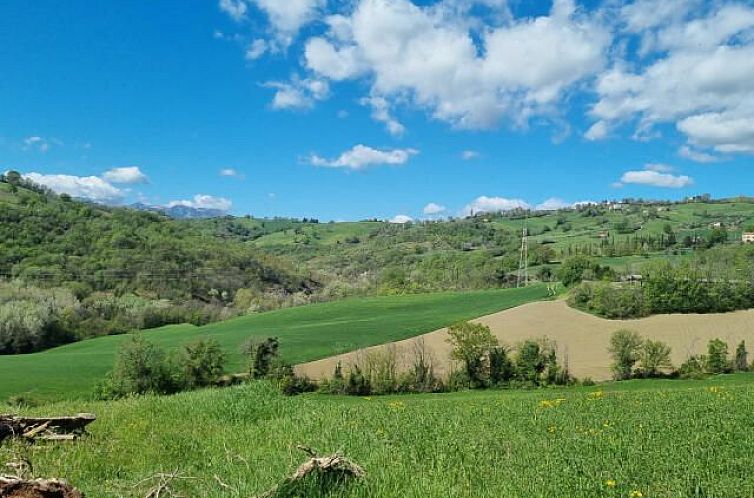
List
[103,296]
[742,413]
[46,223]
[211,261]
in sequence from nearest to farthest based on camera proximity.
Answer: [742,413], [103,296], [46,223], [211,261]

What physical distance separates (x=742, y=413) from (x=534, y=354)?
5718 centimetres

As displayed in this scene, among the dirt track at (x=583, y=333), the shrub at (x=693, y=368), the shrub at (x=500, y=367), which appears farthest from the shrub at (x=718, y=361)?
the shrub at (x=500, y=367)

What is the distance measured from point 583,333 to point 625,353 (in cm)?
1950

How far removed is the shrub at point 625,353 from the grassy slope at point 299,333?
30.3 metres

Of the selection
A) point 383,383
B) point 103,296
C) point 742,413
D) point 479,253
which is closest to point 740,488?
point 742,413

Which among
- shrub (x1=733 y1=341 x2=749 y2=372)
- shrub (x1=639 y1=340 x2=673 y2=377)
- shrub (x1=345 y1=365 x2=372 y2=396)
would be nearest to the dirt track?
shrub (x1=733 y1=341 x2=749 y2=372)

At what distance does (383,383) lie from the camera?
6359cm

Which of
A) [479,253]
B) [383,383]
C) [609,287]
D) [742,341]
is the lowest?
[383,383]

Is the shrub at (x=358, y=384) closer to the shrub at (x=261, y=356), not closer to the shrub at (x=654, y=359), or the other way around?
the shrub at (x=261, y=356)

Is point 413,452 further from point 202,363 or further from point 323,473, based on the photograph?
point 202,363

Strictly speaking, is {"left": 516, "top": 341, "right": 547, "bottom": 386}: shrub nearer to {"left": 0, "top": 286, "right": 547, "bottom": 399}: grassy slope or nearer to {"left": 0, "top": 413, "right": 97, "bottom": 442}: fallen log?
{"left": 0, "top": 286, "right": 547, "bottom": 399}: grassy slope

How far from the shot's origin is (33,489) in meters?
3.58

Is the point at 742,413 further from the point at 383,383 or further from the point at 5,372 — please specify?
the point at 5,372

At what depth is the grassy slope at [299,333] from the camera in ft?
209
